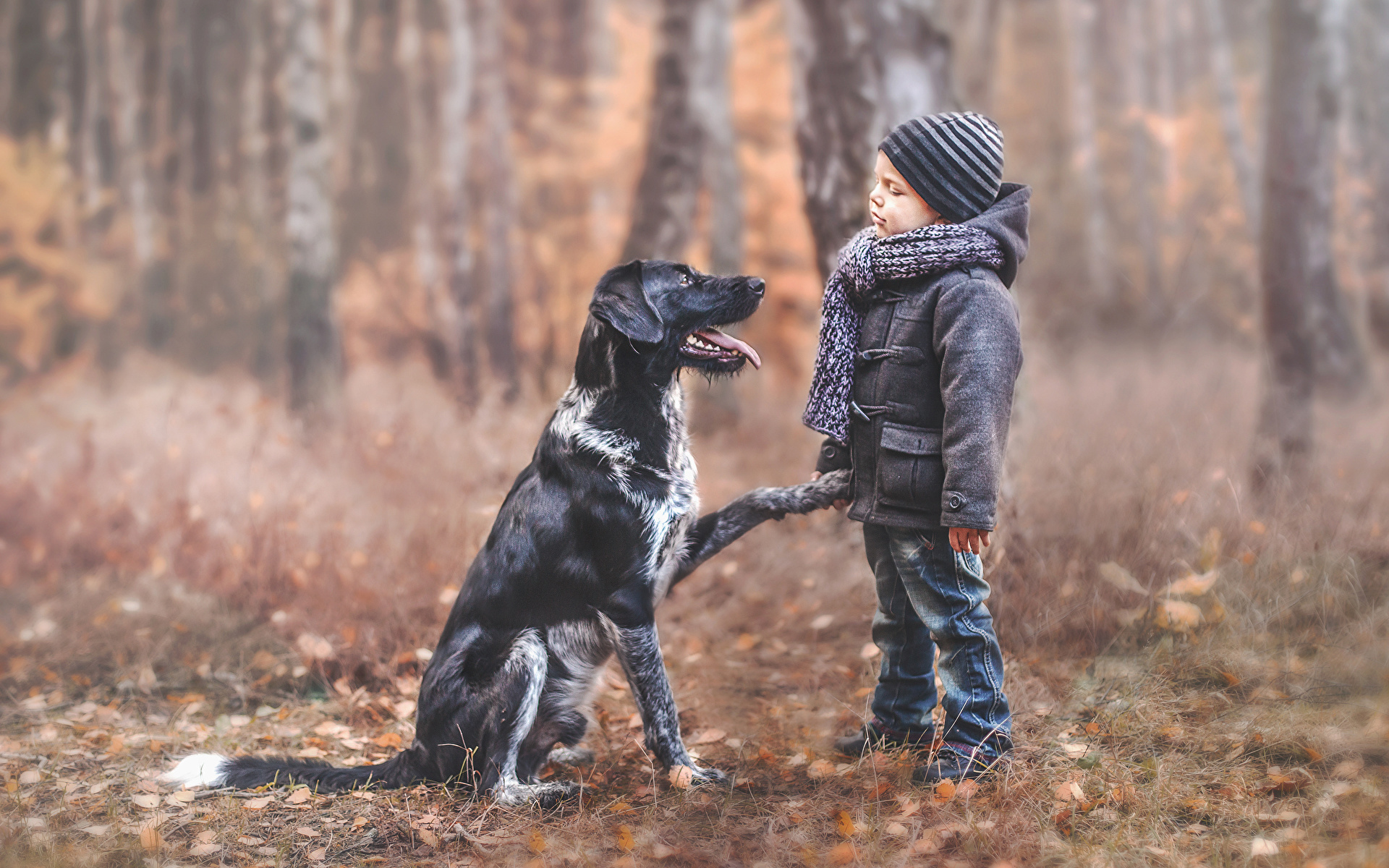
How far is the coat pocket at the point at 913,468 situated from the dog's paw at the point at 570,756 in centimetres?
162

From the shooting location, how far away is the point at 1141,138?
1847cm

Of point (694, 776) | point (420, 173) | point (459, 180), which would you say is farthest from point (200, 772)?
point (420, 173)

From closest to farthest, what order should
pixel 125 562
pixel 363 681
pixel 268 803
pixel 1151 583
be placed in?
pixel 268 803 → pixel 1151 583 → pixel 363 681 → pixel 125 562

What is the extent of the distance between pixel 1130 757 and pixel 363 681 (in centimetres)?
331

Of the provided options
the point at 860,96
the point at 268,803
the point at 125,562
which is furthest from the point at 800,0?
the point at 125,562

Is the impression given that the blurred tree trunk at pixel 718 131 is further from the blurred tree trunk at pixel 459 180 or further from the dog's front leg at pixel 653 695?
the dog's front leg at pixel 653 695

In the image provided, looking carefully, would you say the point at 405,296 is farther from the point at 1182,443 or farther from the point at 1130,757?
the point at 1130,757

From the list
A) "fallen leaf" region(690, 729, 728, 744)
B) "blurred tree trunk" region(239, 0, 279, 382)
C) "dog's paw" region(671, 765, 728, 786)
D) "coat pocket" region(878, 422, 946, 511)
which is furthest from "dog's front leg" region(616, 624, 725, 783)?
"blurred tree trunk" region(239, 0, 279, 382)

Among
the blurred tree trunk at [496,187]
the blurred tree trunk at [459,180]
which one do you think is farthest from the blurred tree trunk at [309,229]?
the blurred tree trunk at [496,187]

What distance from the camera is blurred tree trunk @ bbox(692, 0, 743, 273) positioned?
9.53m

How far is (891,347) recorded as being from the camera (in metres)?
2.85

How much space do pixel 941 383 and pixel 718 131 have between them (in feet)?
26.3

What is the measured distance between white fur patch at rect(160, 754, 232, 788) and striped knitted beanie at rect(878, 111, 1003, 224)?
3.03 m

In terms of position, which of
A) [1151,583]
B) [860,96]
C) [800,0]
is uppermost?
[800,0]
